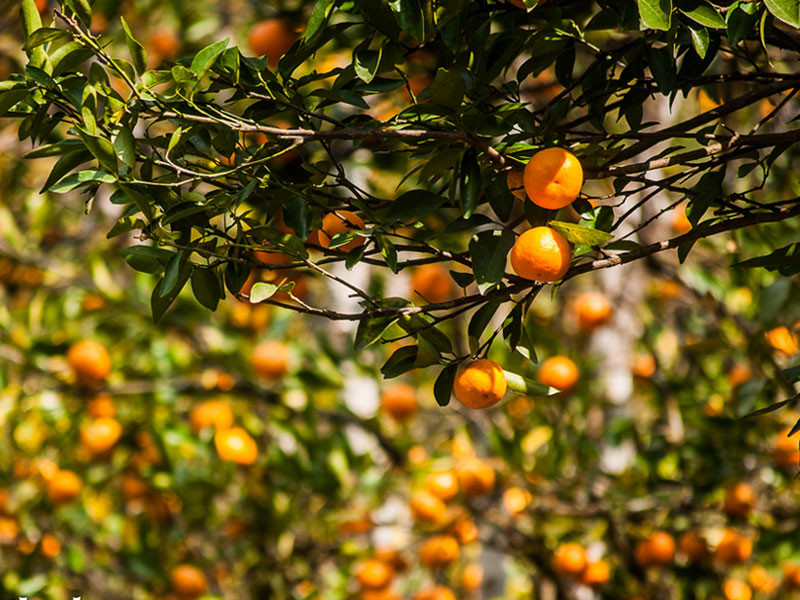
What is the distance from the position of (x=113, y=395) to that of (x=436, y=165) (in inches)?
61.8

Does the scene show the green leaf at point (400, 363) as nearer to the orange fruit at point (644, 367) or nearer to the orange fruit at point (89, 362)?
the orange fruit at point (89, 362)

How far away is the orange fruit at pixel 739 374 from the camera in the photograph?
1.93 m

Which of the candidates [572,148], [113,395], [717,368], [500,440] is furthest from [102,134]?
[717,368]

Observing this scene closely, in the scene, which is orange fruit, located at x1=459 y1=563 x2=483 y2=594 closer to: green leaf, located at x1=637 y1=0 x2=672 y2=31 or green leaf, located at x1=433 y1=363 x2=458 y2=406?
green leaf, located at x1=433 y1=363 x2=458 y2=406

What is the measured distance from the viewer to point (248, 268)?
80 cm

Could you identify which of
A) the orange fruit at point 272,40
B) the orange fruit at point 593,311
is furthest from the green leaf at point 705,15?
the orange fruit at point 593,311

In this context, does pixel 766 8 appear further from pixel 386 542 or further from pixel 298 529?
pixel 386 542

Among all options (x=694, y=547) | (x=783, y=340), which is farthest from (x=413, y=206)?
(x=694, y=547)

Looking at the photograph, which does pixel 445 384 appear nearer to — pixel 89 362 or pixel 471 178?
pixel 471 178

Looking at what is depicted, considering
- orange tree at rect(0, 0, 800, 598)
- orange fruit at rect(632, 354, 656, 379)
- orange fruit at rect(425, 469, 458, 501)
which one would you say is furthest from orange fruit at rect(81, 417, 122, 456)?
orange fruit at rect(632, 354, 656, 379)

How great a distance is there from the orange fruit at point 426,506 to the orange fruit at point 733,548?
628mm

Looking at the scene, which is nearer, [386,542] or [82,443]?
[82,443]

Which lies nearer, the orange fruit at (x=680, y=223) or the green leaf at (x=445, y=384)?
the green leaf at (x=445, y=384)

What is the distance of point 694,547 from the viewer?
70.9 inches
